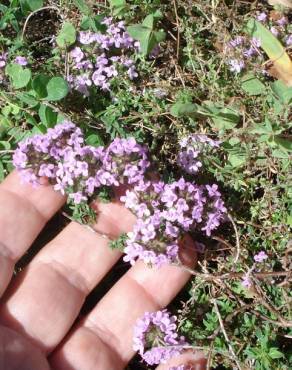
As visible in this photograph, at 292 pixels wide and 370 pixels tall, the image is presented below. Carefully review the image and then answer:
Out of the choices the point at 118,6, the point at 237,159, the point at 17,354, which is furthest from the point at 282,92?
the point at 17,354

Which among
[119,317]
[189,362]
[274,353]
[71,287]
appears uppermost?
[71,287]

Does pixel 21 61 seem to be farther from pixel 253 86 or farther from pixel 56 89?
pixel 253 86

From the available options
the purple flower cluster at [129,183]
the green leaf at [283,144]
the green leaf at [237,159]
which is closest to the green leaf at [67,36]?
the purple flower cluster at [129,183]

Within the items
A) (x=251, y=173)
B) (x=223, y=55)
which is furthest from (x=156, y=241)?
(x=223, y=55)

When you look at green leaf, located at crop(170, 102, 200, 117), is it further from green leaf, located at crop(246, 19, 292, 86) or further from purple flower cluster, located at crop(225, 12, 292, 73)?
green leaf, located at crop(246, 19, 292, 86)

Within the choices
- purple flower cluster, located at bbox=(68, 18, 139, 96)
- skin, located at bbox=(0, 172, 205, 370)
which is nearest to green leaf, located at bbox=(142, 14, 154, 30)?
purple flower cluster, located at bbox=(68, 18, 139, 96)

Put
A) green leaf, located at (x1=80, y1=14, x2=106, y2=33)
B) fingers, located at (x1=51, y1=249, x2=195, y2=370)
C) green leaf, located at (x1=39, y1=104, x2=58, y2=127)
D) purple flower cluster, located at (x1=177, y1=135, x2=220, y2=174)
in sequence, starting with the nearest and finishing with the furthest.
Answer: fingers, located at (x1=51, y1=249, x2=195, y2=370) < green leaf, located at (x1=39, y1=104, x2=58, y2=127) < purple flower cluster, located at (x1=177, y1=135, x2=220, y2=174) < green leaf, located at (x1=80, y1=14, x2=106, y2=33)
